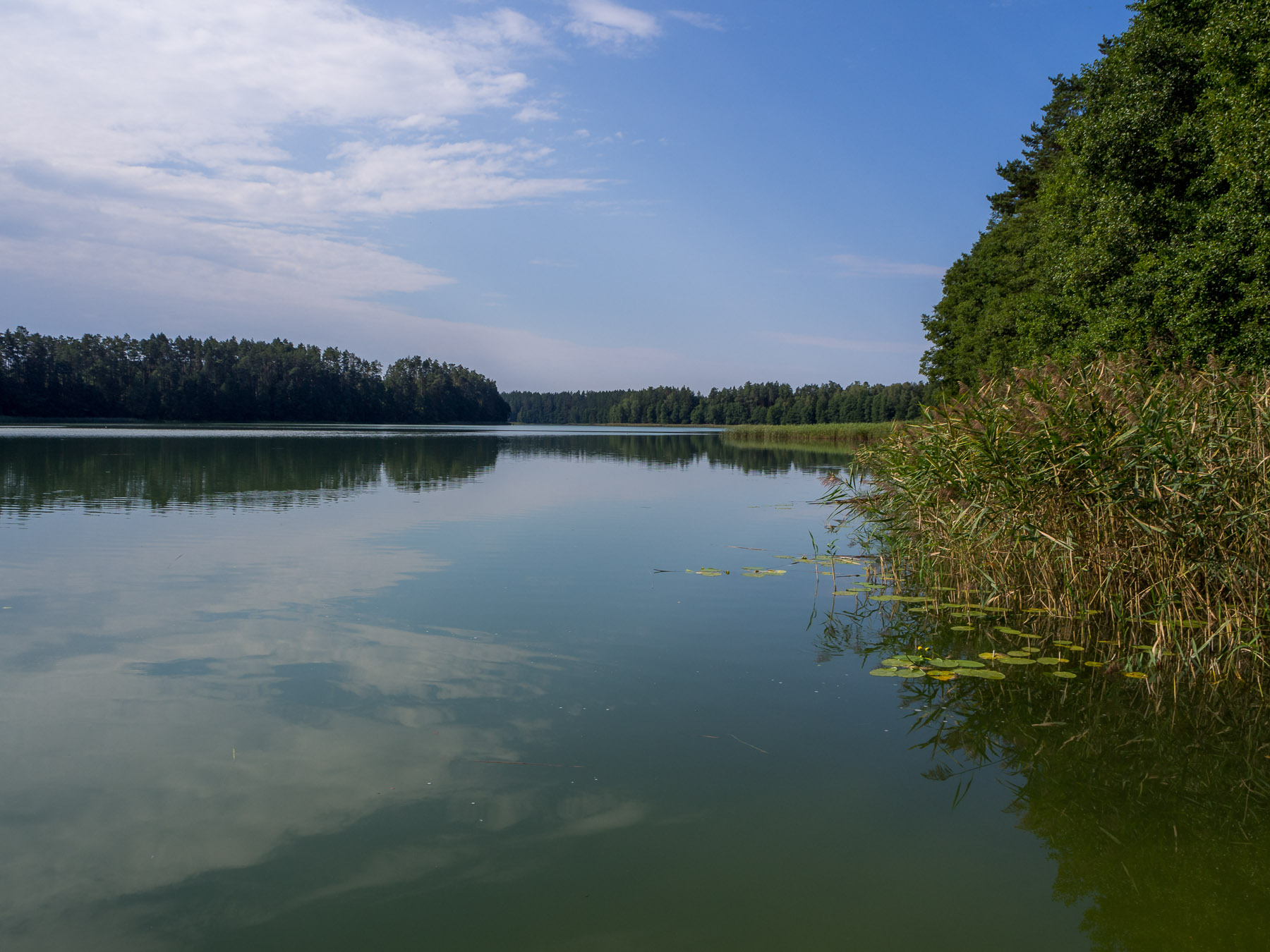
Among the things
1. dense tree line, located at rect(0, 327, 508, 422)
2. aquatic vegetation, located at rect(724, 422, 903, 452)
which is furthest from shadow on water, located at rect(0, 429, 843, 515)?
dense tree line, located at rect(0, 327, 508, 422)

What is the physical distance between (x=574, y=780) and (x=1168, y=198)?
2180 centimetres

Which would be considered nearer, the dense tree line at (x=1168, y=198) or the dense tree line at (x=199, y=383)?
the dense tree line at (x=1168, y=198)

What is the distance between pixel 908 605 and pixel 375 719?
20.0ft

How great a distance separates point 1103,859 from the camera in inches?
149

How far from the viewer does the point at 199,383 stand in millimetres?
106812

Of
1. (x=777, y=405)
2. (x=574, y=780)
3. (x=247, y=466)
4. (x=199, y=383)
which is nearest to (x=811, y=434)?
(x=247, y=466)

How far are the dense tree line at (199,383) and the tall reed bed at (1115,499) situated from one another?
10936cm

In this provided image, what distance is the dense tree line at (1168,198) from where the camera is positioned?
16172 mm

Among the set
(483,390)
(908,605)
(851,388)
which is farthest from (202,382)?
(908,605)

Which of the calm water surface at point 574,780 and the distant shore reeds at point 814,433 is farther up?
the distant shore reeds at point 814,433

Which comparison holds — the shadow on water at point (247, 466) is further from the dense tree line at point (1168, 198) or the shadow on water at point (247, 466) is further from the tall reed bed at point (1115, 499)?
the tall reed bed at point (1115, 499)

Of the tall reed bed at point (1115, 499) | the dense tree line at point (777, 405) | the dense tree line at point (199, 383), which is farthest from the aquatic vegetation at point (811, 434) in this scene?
the dense tree line at point (199, 383)

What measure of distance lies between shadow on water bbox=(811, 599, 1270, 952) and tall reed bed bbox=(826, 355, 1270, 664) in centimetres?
95

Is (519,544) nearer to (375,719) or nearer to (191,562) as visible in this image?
(191,562)
